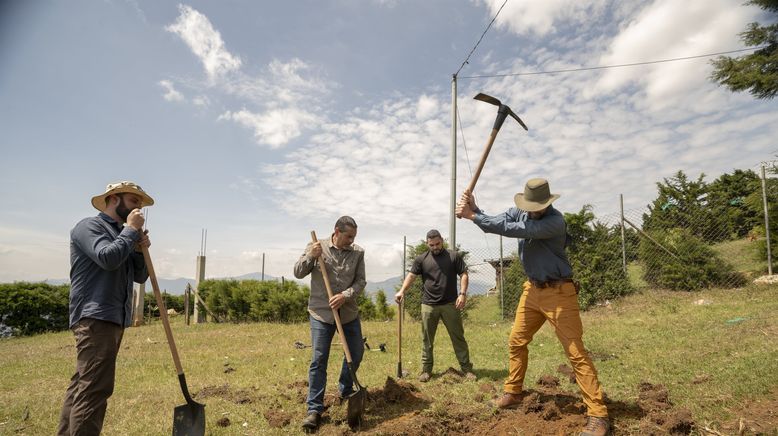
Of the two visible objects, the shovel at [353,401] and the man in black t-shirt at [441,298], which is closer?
the shovel at [353,401]

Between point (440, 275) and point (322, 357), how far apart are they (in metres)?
2.37

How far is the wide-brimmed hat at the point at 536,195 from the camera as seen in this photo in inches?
160

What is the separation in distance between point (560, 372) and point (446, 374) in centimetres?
153

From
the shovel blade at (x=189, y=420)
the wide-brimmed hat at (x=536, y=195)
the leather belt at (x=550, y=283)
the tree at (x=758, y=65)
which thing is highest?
the tree at (x=758, y=65)

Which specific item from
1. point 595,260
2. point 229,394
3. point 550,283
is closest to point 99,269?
point 229,394

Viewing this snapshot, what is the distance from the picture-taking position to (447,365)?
6965 mm

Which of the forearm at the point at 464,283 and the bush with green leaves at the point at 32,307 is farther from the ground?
the forearm at the point at 464,283

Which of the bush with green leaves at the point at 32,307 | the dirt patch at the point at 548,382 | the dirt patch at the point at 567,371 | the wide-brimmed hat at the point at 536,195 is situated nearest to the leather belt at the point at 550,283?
the wide-brimmed hat at the point at 536,195

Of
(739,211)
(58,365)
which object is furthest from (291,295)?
(739,211)

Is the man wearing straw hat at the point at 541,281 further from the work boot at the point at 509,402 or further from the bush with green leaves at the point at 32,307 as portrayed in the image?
the bush with green leaves at the point at 32,307

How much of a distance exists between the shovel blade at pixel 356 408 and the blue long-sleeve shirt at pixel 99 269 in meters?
2.08

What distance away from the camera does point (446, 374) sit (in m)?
6.01

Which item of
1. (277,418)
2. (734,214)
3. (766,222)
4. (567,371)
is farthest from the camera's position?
(734,214)

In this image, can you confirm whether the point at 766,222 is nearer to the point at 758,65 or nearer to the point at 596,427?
the point at 758,65
